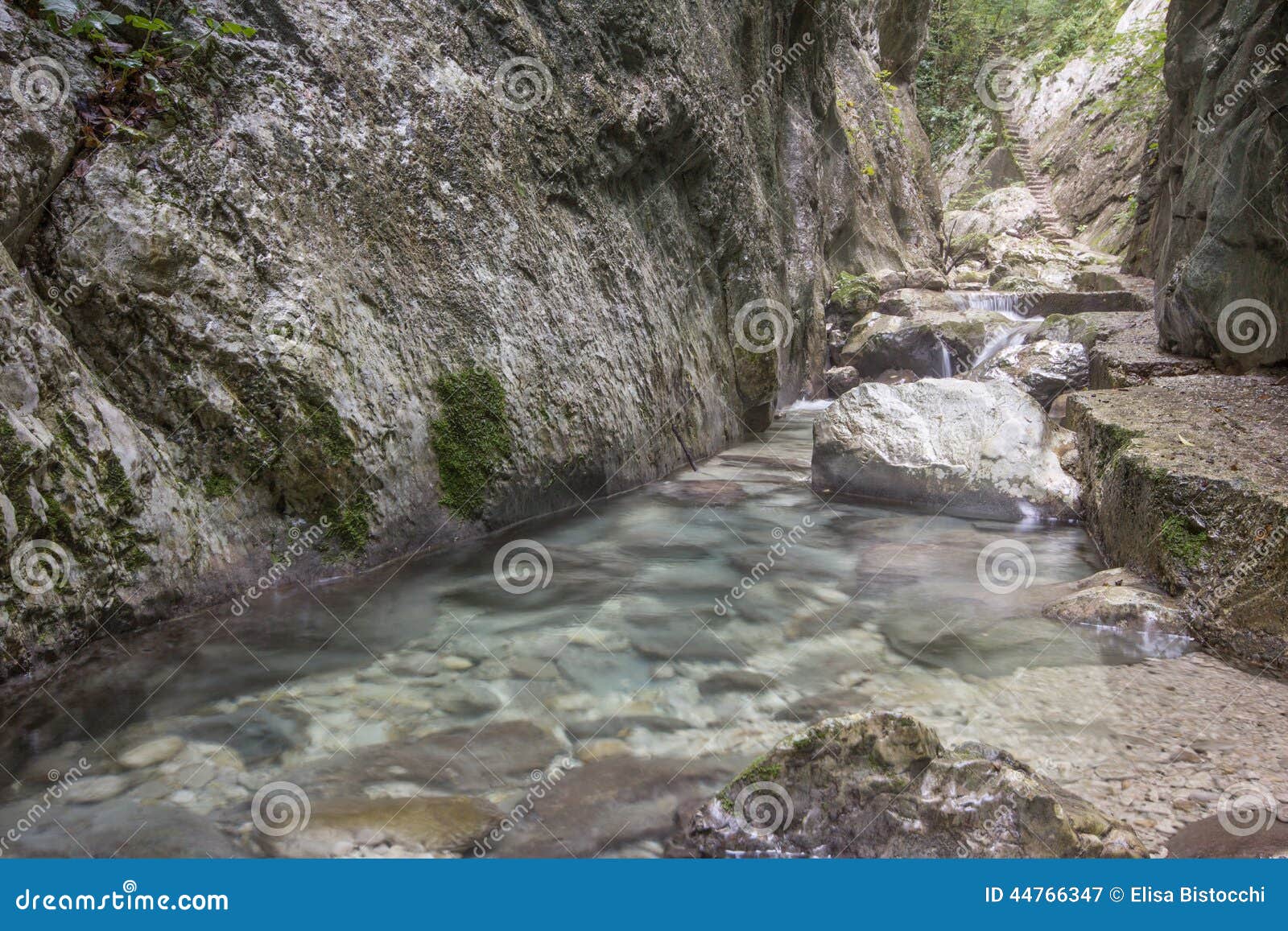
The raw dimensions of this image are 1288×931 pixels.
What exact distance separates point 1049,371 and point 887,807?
8.50 meters

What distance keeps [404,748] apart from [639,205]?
5507 millimetres

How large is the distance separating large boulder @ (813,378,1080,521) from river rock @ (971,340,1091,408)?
320 cm

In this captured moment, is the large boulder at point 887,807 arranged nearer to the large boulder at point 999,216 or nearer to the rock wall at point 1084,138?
the rock wall at point 1084,138

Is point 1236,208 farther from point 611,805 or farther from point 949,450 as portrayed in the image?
point 611,805

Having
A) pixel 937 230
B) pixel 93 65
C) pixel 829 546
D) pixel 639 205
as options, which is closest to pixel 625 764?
pixel 829 546

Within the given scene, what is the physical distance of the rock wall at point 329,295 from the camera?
303 centimetres

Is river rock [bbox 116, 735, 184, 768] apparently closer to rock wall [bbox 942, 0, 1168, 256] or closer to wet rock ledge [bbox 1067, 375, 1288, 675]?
wet rock ledge [bbox 1067, 375, 1288, 675]

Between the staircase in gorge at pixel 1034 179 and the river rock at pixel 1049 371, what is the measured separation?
16.3 metres

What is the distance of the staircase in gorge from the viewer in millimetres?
24531

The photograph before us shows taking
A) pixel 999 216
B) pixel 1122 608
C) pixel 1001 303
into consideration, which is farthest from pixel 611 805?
pixel 999 216

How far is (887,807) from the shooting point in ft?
6.92

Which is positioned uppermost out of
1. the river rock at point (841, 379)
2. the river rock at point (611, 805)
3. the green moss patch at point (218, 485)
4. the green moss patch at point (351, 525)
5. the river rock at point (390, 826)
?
the green moss patch at point (218, 485)

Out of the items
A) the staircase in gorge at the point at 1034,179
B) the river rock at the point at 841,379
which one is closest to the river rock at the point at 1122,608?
the river rock at the point at 841,379

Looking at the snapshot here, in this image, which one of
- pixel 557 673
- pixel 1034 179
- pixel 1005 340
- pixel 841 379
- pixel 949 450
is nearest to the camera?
pixel 557 673
